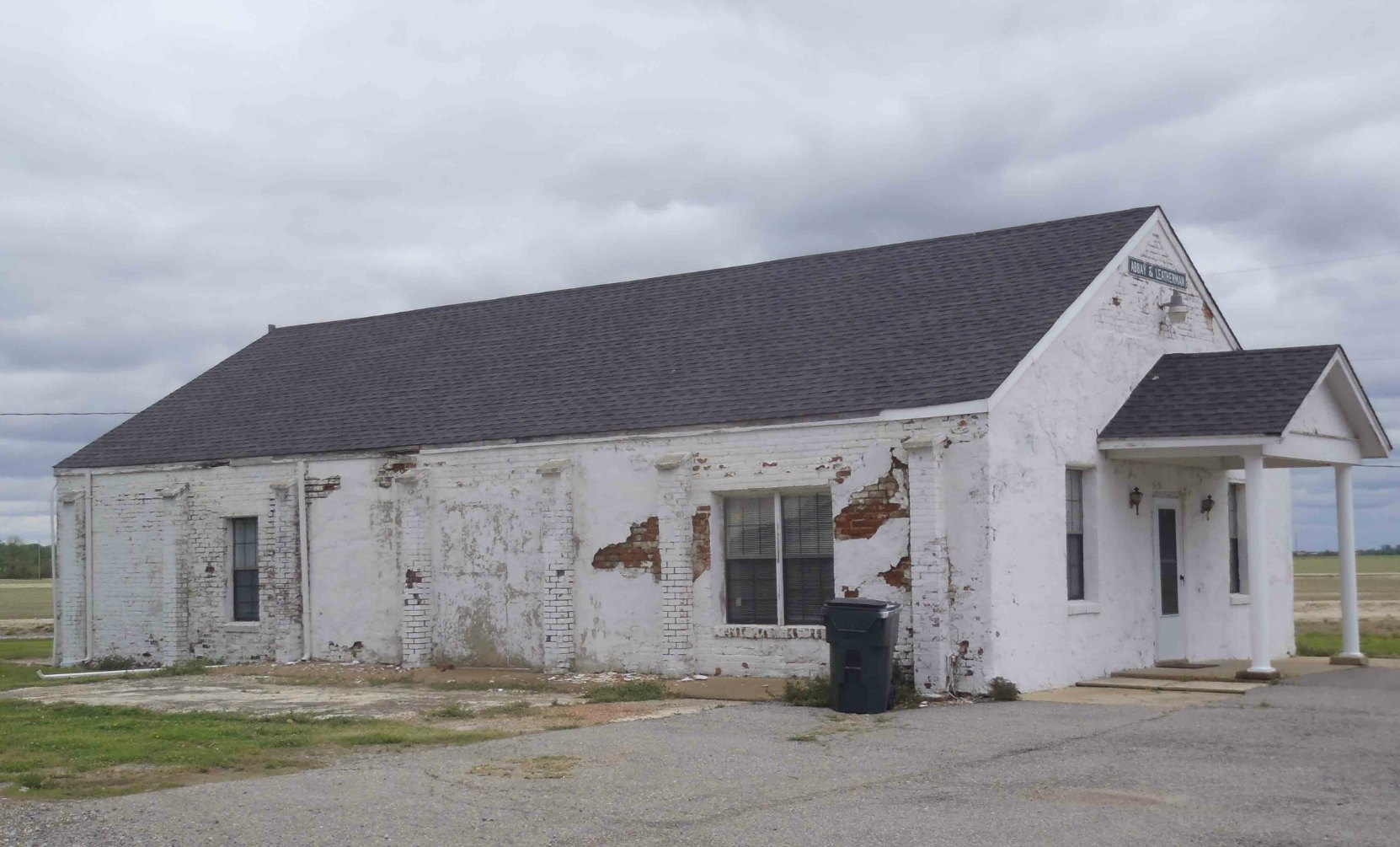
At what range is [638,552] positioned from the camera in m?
18.5

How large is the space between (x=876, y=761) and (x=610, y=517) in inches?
323

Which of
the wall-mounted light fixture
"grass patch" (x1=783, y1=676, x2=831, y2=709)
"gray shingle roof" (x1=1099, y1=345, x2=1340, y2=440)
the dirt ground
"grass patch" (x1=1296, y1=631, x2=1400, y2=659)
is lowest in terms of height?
"grass patch" (x1=1296, y1=631, x2=1400, y2=659)

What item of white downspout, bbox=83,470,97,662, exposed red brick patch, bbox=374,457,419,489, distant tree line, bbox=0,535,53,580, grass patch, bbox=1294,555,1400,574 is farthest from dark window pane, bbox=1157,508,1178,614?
distant tree line, bbox=0,535,53,580

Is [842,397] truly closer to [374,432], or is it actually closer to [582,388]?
[582,388]

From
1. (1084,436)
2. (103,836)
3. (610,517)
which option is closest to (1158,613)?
(1084,436)

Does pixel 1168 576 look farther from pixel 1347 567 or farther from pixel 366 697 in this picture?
pixel 366 697

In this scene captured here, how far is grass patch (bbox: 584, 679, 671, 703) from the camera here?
1603 cm

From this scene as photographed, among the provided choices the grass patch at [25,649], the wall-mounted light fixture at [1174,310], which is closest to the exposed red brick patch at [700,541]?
the wall-mounted light fixture at [1174,310]

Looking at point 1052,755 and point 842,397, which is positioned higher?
point 842,397

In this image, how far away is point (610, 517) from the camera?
18.7 meters

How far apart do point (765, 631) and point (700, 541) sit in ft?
4.83

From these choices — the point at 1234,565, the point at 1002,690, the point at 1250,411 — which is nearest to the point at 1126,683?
the point at 1002,690

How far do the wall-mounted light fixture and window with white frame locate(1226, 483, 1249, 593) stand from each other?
2872 mm

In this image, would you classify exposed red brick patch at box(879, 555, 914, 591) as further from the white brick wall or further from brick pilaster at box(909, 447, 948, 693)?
brick pilaster at box(909, 447, 948, 693)
